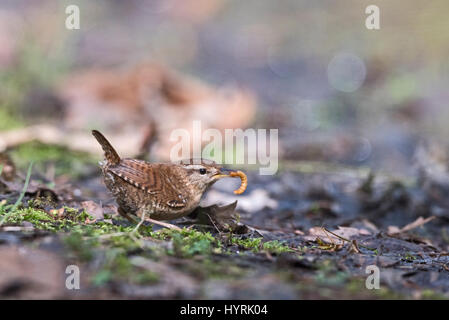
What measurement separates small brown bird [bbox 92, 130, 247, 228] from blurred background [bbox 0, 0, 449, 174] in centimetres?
302

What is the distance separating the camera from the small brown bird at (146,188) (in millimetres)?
3943

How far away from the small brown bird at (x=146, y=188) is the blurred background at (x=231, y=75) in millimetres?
3021

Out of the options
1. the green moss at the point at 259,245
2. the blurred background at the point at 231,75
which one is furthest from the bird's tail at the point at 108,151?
the blurred background at the point at 231,75

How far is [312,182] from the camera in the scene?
6.93 metres

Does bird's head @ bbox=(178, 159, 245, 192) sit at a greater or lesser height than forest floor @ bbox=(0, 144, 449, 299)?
greater

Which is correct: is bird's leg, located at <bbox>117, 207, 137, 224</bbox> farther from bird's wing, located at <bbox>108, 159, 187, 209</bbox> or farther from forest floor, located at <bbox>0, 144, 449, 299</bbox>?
bird's wing, located at <bbox>108, 159, 187, 209</bbox>

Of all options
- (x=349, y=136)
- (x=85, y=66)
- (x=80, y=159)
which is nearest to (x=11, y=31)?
(x=85, y=66)

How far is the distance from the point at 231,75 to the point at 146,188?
1068 centimetres

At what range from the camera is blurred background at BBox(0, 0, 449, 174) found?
9180 millimetres

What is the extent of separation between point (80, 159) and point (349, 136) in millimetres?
5080

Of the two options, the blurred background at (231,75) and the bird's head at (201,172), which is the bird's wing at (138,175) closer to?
the bird's head at (201,172)

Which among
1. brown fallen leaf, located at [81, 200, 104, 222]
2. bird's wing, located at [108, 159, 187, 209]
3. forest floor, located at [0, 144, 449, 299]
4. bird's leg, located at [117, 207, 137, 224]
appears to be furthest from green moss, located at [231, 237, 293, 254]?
brown fallen leaf, located at [81, 200, 104, 222]

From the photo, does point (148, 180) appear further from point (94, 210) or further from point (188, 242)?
point (188, 242)

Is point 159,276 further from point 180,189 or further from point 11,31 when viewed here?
point 11,31
